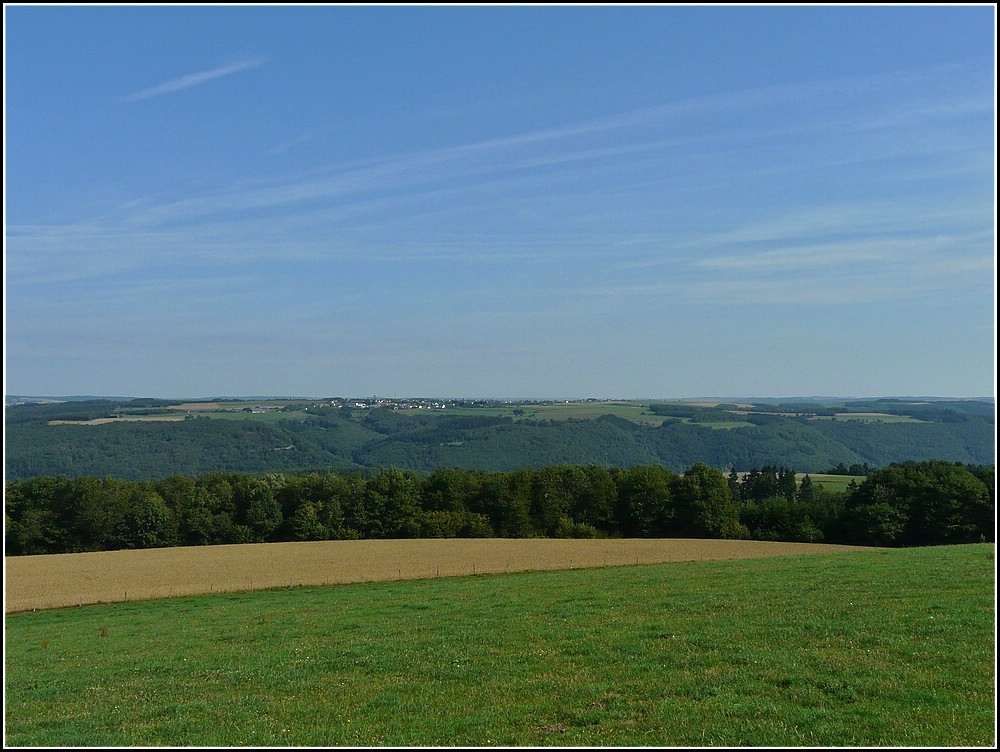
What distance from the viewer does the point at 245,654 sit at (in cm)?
1695

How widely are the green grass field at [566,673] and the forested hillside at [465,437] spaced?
67.8m

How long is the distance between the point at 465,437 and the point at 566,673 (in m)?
141

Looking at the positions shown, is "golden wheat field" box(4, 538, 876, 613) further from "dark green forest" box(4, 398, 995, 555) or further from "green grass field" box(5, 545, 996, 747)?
"green grass field" box(5, 545, 996, 747)

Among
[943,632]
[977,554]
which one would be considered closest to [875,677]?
[943,632]

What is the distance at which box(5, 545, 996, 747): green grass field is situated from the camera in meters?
10.0

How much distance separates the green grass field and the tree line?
4377cm

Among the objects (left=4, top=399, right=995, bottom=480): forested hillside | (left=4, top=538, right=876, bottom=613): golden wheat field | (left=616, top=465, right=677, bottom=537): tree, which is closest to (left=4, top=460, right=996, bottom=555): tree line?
(left=616, top=465, right=677, bottom=537): tree

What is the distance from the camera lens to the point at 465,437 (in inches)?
6058

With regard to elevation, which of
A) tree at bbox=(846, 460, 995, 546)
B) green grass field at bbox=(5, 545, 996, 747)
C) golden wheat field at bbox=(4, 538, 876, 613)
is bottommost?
golden wheat field at bbox=(4, 538, 876, 613)

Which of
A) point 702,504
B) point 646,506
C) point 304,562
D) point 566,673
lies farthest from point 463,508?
point 566,673

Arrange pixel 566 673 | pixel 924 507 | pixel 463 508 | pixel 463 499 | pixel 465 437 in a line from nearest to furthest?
1. pixel 566 673
2. pixel 924 507
3. pixel 463 508
4. pixel 463 499
5. pixel 465 437

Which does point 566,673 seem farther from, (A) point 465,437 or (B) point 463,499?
(A) point 465,437

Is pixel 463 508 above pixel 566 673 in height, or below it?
below

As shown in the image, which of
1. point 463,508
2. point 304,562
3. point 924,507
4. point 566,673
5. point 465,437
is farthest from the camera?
point 465,437
